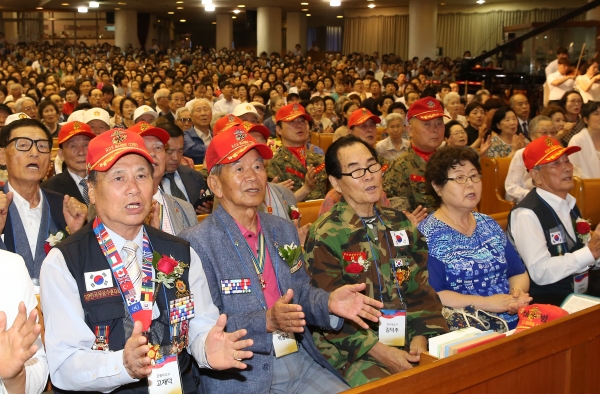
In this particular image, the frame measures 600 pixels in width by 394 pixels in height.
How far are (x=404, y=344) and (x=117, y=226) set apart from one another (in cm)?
127

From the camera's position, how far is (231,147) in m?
2.81

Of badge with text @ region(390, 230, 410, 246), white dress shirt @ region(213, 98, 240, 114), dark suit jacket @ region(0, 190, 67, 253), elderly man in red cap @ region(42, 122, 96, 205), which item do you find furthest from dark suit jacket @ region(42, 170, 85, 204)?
white dress shirt @ region(213, 98, 240, 114)

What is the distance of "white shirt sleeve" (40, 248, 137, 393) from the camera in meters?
2.01

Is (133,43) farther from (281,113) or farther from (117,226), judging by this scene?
(117,226)

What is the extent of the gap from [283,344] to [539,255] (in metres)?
1.65

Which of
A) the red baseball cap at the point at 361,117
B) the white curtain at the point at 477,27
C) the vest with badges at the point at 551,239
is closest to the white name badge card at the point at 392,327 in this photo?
the vest with badges at the point at 551,239

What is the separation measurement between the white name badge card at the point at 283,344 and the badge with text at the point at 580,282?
1.81m

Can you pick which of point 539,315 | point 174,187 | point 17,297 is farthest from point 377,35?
point 17,297

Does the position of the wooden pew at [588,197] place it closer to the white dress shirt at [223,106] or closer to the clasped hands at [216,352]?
the clasped hands at [216,352]

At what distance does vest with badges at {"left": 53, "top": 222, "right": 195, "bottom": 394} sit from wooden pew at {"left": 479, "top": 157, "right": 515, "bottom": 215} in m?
3.96

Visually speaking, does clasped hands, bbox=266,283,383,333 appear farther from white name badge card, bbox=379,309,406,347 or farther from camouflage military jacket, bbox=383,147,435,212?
camouflage military jacket, bbox=383,147,435,212

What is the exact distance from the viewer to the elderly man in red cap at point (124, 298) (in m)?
2.05

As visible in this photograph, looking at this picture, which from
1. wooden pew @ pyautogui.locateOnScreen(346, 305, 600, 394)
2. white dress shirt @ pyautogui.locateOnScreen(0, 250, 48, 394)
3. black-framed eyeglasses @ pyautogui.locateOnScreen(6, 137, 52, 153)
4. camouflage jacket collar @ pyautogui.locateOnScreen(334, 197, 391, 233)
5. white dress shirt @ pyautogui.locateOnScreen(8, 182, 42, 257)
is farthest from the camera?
black-framed eyeglasses @ pyautogui.locateOnScreen(6, 137, 52, 153)

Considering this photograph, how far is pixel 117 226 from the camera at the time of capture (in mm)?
2287
